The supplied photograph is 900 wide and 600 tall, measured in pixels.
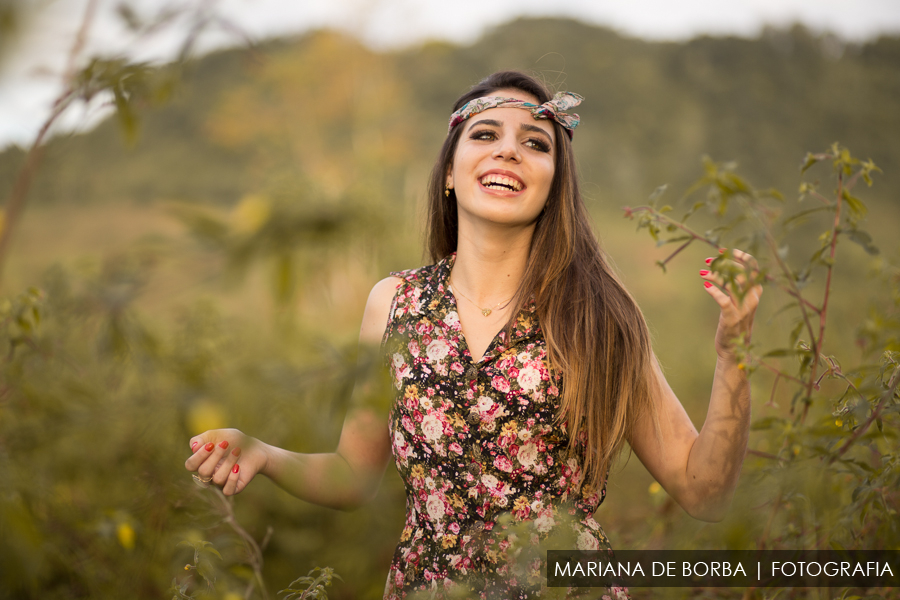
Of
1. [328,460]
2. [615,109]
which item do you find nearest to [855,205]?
[328,460]

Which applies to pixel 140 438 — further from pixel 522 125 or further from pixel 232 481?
pixel 522 125

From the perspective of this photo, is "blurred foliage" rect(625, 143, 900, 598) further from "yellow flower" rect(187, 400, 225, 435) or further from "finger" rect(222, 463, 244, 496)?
"finger" rect(222, 463, 244, 496)

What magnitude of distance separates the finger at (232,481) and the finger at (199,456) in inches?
2.3

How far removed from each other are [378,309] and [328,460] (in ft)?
1.38

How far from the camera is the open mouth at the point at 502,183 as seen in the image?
137 cm

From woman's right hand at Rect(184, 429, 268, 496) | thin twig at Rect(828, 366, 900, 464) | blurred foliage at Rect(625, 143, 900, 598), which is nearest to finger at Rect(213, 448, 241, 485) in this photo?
woman's right hand at Rect(184, 429, 268, 496)

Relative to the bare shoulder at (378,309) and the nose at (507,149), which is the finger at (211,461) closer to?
the bare shoulder at (378,309)

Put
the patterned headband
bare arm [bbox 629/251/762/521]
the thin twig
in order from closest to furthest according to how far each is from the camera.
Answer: the thin twig < bare arm [bbox 629/251/762/521] < the patterned headband

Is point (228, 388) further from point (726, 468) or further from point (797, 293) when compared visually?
point (726, 468)

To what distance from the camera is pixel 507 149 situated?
1.38 metres

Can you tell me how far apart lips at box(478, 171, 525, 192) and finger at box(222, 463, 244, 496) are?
31.3 inches

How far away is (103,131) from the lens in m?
1.27

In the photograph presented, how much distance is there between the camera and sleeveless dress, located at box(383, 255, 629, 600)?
4.02 ft

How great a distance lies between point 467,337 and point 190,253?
991mm
